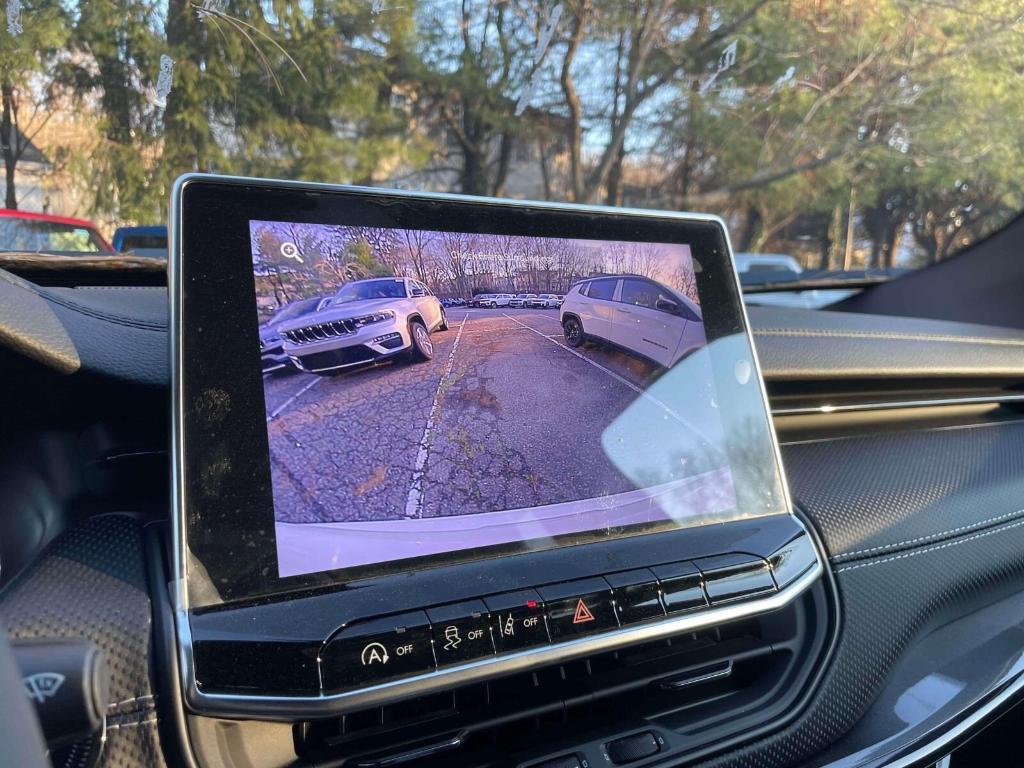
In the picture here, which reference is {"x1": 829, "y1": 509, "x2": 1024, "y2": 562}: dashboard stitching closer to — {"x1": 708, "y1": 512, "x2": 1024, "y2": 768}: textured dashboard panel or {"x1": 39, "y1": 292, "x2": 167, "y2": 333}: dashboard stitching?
{"x1": 708, "y1": 512, "x2": 1024, "y2": 768}: textured dashboard panel

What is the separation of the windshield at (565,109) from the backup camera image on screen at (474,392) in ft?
1.73

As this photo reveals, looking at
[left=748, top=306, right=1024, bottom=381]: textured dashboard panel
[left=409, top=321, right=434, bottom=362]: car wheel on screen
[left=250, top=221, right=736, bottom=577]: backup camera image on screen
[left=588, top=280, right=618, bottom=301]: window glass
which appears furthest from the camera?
[left=748, top=306, right=1024, bottom=381]: textured dashboard panel

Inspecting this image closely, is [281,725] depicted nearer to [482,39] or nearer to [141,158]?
[141,158]

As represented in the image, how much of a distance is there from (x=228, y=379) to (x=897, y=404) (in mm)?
2002

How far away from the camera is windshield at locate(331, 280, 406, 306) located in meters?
1.44

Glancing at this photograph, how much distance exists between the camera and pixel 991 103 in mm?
3254

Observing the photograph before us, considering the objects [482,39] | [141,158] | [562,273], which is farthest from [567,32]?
[141,158]

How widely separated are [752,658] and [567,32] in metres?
1.94

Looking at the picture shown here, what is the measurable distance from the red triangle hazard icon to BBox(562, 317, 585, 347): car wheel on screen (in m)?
0.56

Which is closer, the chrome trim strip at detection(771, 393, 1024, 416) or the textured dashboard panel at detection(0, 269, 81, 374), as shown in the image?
the textured dashboard panel at detection(0, 269, 81, 374)

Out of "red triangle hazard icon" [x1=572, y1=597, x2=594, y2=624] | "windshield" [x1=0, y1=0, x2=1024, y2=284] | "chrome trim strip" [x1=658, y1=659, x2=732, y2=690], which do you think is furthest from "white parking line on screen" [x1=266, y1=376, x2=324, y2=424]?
"chrome trim strip" [x1=658, y1=659, x2=732, y2=690]

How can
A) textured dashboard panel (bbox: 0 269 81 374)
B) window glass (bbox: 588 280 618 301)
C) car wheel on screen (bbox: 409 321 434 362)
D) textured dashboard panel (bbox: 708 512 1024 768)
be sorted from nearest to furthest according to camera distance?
1. textured dashboard panel (bbox: 0 269 81 374)
2. car wheel on screen (bbox: 409 321 434 362)
3. textured dashboard panel (bbox: 708 512 1024 768)
4. window glass (bbox: 588 280 618 301)

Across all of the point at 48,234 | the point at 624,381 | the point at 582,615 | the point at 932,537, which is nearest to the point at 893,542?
the point at 932,537

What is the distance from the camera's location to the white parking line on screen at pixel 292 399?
4.29 ft
